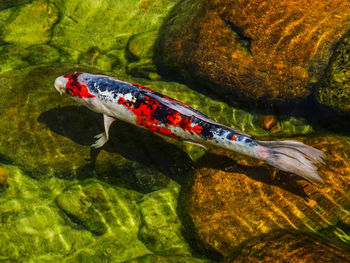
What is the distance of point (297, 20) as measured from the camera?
6699 millimetres

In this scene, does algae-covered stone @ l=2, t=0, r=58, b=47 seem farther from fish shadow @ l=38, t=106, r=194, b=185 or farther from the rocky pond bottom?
fish shadow @ l=38, t=106, r=194, b=185

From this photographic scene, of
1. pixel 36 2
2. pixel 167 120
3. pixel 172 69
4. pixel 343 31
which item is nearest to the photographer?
pixel 167 120

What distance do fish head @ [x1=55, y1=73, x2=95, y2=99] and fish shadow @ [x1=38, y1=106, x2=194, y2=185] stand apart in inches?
27.5

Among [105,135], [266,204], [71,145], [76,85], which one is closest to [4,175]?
[71,145]

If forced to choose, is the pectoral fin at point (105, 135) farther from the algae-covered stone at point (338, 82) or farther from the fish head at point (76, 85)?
the algae-covered stone at point (338, 82)

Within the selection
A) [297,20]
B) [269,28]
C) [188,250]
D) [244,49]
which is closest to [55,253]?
[188,250]

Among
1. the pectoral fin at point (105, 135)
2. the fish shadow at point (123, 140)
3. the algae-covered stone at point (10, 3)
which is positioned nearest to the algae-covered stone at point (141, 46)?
the fish shadow at point (123, 140)

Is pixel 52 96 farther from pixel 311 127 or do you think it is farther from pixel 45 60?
pixel 311 127

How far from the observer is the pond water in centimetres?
550

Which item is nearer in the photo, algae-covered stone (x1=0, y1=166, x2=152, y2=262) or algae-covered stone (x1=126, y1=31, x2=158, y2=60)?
algae-covered stone (x1=0, y1=166, x2=152, y2=262)

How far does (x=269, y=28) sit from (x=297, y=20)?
532 mm

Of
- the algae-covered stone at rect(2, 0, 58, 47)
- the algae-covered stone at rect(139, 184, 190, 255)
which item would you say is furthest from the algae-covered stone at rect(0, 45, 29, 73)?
the algae-covered stone at rect(139, 184, 190, 255)

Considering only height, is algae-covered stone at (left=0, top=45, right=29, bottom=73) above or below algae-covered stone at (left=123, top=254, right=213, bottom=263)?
above

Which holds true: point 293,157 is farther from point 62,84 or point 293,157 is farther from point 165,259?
point 62,84
